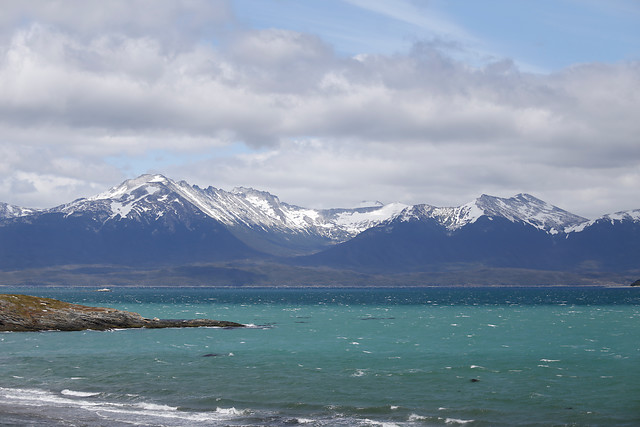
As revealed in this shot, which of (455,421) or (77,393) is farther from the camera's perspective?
(77,393)

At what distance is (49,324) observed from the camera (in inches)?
4345

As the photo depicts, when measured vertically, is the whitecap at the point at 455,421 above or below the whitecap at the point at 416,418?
above

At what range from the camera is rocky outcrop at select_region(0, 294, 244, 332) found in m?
109

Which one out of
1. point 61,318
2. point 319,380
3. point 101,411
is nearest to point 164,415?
point 101,411

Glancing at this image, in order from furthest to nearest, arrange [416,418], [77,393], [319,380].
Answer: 1. [319,380]
2. [77,393]
3. [416,418]

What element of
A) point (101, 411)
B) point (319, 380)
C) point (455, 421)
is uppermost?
point (455, 421)

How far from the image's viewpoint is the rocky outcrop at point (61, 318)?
359ft

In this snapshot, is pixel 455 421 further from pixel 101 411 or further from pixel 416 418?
pixel 101 411

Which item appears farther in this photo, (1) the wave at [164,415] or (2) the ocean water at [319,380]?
(2) the ocean water at [319,380]

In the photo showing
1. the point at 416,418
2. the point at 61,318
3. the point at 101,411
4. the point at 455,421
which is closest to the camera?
the point at 455,421

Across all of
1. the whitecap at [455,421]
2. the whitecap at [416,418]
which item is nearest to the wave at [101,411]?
the whitecap at [416,418]

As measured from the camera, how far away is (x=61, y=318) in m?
112

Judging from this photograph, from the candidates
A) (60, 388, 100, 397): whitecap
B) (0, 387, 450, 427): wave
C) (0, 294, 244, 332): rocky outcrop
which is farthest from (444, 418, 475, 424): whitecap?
(0, 294, 244, 332): rocky outcrop

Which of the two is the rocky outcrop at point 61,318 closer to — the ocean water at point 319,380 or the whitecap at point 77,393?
the ocean water at point 319,380
